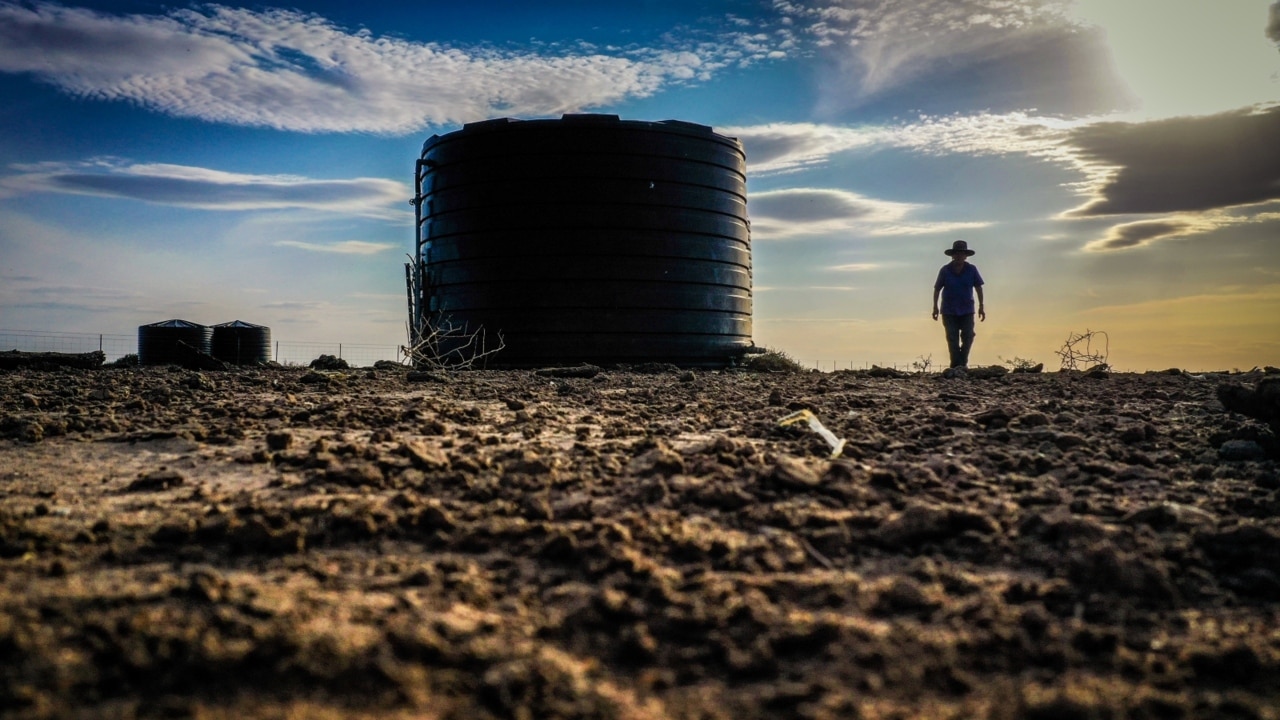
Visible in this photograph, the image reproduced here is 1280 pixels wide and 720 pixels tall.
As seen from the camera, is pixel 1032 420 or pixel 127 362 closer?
pixel 1032 420

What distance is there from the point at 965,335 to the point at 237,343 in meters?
9.66

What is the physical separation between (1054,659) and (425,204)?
960 cm

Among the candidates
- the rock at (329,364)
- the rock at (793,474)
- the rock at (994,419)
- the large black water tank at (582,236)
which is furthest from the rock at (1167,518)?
the rock at (329,364)

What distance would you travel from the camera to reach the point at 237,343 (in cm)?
1238

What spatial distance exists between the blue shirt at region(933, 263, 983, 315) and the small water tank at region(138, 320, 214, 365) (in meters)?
9.63

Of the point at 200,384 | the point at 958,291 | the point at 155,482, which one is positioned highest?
the point at 958,291

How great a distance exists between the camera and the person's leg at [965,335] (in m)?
9.75

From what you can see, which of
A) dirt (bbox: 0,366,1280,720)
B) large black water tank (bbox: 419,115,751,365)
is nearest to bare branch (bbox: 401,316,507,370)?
large black water tank (bbox: 419,115,751,365)

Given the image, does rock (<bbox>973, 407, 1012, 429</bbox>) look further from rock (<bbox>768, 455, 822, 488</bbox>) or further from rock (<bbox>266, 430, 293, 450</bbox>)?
rock (<bbox>266, 430, 293, 450</bbox>)

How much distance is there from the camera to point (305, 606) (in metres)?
1.83

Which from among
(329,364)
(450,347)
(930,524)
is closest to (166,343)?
(329,364)

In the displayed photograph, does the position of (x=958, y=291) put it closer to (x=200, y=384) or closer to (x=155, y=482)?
(x=200, y=384)

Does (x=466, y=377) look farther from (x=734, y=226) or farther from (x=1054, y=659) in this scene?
(x=1054, y=659)

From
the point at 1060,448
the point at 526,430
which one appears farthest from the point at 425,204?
the point at 1060,448
